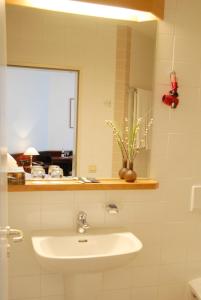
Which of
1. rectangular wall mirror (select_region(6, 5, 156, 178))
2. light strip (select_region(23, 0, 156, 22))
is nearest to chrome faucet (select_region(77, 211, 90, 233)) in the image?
rectangular wall mirror (select_region(6, 5, 156, 178))

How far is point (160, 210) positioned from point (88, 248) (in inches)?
20.8

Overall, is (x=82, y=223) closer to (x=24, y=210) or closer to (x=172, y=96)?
(x=24, y=210)

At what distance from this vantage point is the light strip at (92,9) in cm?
167

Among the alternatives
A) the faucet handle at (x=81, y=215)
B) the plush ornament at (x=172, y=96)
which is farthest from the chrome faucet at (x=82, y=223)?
the plush ornament at (x=172, y=96)

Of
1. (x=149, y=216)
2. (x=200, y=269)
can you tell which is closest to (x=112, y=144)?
(x=149, y=216)

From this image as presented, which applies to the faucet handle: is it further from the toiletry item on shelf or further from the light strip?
the light strip

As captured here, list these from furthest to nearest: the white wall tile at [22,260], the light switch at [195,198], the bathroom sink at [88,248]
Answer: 1. the light switch at [195,198]
2. the white wall tile at [22,260]
3. the bathroom sink at [88,248]

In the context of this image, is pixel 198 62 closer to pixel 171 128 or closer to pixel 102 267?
pixel 171 128

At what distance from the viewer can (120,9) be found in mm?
1721

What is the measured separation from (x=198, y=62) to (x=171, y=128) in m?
0.44

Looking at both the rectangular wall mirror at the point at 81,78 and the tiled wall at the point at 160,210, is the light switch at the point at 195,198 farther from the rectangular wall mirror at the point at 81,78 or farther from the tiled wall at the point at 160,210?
the rectangular wall mirror at the point at 81,78

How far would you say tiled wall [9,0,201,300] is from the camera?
175cm

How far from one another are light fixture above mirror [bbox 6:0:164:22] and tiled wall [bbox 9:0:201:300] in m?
0.10

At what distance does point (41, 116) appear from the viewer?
1731 millimetres
